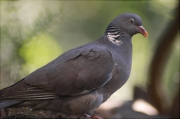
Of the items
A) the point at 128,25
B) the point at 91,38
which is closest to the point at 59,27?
the point at 91,38

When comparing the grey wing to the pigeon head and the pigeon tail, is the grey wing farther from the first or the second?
the pigeon head

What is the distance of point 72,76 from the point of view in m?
3.55

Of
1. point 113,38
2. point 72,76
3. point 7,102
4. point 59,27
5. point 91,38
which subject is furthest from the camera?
point 91,38

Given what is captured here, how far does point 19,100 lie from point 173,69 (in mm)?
5255

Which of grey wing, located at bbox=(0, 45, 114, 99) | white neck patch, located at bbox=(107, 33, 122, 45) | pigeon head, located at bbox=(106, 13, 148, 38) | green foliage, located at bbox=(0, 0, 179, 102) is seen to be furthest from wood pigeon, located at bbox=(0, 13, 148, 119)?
green foliage, located at bbox=(0, 0, 179, 102)

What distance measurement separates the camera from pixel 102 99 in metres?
3.58

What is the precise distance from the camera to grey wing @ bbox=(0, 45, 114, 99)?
3.50 meters

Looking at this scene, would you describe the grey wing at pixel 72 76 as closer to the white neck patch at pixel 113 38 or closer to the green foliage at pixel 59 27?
the white neck patch at pixel 113 38

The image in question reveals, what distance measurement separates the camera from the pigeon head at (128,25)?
3992 mm

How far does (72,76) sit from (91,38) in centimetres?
468

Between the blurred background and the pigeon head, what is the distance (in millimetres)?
1299

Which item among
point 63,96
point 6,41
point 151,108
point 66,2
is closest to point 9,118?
point 63,96

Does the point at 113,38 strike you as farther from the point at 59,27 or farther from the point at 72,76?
the point at 59,27

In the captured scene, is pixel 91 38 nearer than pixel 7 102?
No
